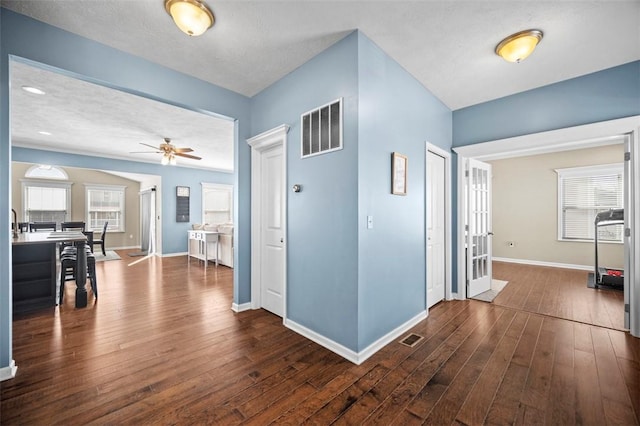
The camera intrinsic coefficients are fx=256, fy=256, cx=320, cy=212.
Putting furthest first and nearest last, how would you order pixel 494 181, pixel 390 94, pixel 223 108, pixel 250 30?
pixel 494 181 < pixel 223 108 < pixel 390 94 < pixel 250 30

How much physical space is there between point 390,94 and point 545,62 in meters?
1.64

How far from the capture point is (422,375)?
1.97 m

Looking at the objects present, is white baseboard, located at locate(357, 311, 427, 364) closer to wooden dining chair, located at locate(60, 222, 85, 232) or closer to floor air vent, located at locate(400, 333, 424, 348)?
floor air vent, located at locate(400, 333, 424, 348)

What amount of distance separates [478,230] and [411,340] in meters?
2.36

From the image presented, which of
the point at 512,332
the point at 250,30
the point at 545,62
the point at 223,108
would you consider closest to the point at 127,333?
the point at 223,108

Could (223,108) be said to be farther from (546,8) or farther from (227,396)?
(546,8)

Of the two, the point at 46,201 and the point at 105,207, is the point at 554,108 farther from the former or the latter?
the point at 46,201

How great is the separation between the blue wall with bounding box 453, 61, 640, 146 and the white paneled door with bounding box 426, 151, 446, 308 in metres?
0.66

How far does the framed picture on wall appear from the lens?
2.54 metres

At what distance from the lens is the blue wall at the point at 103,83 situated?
1.91 m

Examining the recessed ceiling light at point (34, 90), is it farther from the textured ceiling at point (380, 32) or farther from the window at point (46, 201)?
the window at point (46, 201)

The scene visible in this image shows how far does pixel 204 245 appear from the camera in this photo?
248 inches

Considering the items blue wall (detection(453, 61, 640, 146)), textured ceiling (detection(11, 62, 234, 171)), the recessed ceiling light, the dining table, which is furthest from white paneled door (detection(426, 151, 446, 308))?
the recessed ceiling light

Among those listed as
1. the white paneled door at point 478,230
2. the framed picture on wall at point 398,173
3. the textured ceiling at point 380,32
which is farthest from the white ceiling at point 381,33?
the white paneled door at point 478,230
